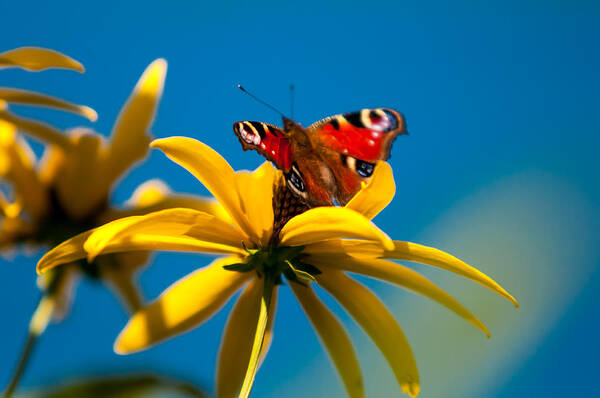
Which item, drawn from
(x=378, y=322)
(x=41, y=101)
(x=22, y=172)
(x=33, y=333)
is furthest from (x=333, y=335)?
(x=22, y=172)

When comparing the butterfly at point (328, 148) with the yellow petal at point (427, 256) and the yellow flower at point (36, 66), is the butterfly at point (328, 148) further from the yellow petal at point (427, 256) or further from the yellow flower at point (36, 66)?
the yellow flower at point (36, 66)

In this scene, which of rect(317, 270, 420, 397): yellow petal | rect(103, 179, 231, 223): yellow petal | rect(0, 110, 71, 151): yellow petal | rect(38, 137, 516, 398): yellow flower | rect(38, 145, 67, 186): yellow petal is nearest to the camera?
rect(38, 137, 516, 398): yellow flower

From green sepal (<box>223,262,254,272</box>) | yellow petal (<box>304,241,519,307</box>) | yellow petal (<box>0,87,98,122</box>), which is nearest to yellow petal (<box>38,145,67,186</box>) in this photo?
yellow petal (<box>0,87,98,122</box>)

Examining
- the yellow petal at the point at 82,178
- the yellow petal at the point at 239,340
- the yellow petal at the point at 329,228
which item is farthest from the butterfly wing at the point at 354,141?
the yellow petal at the point at 82,178

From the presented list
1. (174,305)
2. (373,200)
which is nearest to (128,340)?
(174,305)

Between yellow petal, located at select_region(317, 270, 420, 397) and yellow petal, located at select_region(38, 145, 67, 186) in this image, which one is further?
yellow petal, located at select_region(38, 145, 67, 186)

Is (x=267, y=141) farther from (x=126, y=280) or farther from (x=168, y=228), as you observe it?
(x=126, y=280)

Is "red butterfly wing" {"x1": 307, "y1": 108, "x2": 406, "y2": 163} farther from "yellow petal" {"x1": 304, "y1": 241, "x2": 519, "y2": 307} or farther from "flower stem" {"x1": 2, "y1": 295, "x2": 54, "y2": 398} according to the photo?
"flower stem" {"x1": 2, "y1": 295, "x2": 54, "y2": 398}
